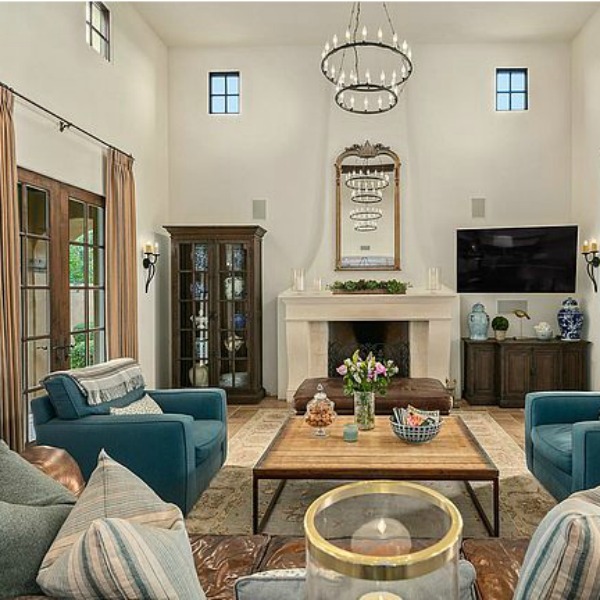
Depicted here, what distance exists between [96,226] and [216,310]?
2000mm

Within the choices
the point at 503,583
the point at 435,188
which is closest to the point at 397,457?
the point at 503,583

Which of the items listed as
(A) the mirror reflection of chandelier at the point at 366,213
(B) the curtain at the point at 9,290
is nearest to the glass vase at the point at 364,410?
(B) the curtain at the point at 9,290

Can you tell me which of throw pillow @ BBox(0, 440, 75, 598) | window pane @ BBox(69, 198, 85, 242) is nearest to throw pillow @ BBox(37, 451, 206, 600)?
throw pillow @ BBox(0, 440, 75, 598)

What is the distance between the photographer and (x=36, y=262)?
466cm

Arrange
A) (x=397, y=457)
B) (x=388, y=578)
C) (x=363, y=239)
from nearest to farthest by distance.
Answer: (x=388, y=578), (x=397, y=457), (x=363, y=239)

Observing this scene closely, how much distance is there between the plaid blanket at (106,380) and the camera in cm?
363

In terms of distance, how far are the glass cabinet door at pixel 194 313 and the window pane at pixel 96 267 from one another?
1598 millimetres

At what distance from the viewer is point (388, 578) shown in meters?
0.74

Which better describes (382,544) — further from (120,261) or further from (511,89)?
(511,89)

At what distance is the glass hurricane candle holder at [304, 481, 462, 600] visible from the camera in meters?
0.75

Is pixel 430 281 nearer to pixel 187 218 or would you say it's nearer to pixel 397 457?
pixel 187 218

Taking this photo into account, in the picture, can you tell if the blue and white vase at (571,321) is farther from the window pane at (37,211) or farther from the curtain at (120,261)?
the window pane at (37,211)

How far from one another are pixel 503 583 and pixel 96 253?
16.2 ft

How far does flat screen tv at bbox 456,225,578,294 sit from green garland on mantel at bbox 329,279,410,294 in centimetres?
85
